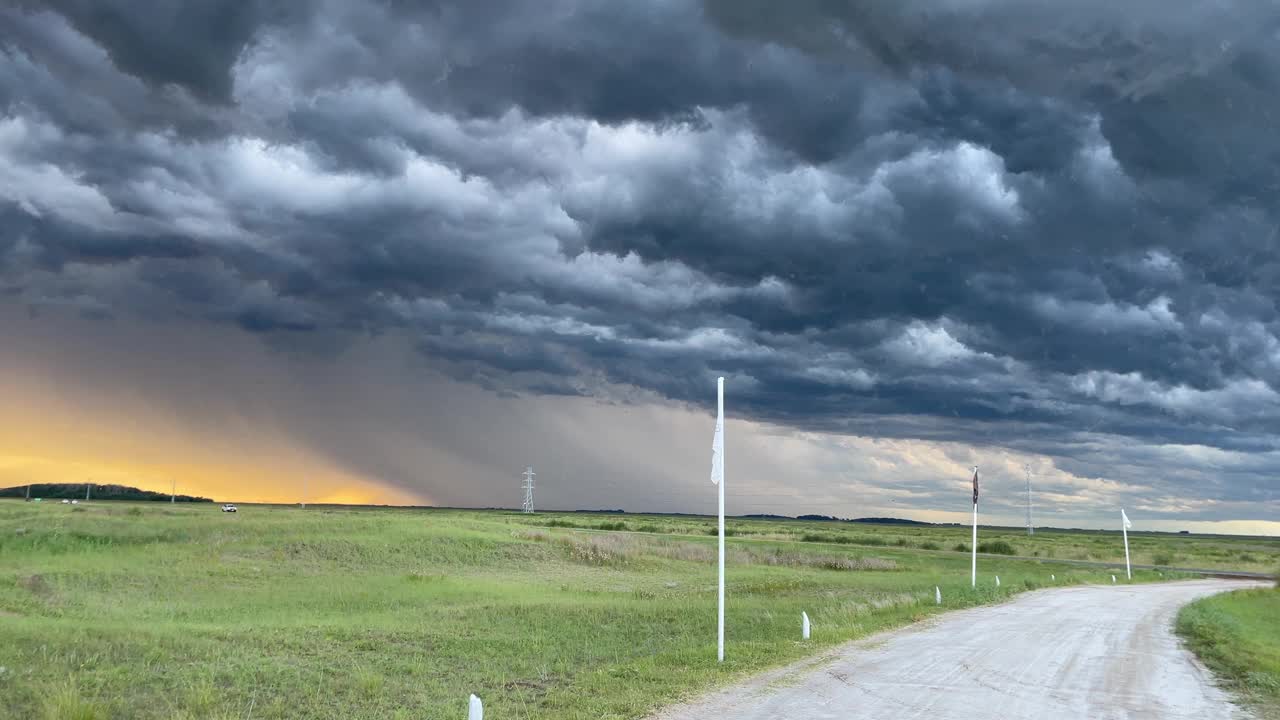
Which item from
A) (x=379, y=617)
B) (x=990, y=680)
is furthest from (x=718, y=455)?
(x=379, y=617)

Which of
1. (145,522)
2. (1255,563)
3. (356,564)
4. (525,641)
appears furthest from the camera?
(1255,563)

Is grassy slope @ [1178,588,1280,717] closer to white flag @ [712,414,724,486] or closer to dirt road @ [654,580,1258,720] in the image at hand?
dirt road @ [654,580,1258,720]

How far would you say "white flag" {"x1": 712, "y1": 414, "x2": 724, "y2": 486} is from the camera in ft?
60.4

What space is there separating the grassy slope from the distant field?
821 centimetres

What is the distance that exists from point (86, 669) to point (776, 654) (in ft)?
47.7

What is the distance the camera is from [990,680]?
55.0 ft

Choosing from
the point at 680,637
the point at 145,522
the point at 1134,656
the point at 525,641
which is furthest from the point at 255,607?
the point at 145,522

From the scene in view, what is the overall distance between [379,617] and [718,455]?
16.6 meters

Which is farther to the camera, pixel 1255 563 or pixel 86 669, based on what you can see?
pixel 1255 563

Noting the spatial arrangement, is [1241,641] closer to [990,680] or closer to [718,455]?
[990,680]

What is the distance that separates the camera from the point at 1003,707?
46.9 ft

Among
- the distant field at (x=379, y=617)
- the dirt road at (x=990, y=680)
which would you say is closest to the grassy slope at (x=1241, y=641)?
the dirt road at (x=990, y=680)

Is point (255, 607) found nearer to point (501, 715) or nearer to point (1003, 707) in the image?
point (501, 715)

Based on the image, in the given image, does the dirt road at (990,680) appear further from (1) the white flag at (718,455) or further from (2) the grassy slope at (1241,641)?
(1) the white flag at (718,455)
